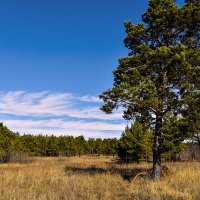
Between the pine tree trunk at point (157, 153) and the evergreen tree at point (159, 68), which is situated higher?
the evergreen tree at point (159, 68)

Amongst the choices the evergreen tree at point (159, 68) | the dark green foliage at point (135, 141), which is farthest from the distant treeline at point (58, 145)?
the evergreen tree at point (159, 68)

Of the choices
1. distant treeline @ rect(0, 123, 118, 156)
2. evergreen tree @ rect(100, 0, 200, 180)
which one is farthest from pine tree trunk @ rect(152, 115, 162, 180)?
distant treeline @ rect(0, 123, 118, 156)

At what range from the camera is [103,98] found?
16.2 m

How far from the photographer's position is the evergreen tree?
14.9 m

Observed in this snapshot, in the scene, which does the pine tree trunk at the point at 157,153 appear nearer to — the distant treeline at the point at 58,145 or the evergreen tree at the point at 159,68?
the evergreen tree at the point at 159,68

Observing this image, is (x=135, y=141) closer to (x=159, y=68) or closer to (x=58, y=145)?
(x=159, y=68)

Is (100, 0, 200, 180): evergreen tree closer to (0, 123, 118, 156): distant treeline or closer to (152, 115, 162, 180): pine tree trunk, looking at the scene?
(152, 115, 162, 180): pine tree trunk

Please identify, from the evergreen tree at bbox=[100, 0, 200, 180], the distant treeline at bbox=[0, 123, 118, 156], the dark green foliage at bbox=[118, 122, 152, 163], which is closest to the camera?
the evergreen tree at bbox=[100, 0, 200, 180]

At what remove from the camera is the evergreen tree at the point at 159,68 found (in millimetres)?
14922

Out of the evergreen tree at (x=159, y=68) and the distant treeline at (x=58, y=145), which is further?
the distant treeline at (x=58, y=145)

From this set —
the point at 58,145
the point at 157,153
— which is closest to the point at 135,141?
the point at 157,153

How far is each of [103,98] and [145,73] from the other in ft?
8.93

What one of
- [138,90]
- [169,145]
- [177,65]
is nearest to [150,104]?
[138,90]

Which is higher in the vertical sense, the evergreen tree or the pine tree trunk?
the evergreen tree
